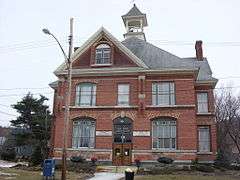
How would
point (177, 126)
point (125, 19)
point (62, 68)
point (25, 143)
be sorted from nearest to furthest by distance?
point (177, 126) → point (62, 68) → point (125, 19) → point (25, 143)

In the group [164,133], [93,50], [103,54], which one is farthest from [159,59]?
[164,133]

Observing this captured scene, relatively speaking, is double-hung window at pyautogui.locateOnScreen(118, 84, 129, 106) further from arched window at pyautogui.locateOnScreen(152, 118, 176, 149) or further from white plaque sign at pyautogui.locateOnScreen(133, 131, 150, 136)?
arched window at pyautogui.locateOnScreen(152, 118, 176, 149)

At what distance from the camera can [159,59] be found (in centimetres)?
3669

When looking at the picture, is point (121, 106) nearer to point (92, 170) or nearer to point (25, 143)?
point (92, 170)

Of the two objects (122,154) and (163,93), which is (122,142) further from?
(163,93)

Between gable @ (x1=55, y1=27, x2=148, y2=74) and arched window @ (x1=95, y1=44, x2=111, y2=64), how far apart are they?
46cm

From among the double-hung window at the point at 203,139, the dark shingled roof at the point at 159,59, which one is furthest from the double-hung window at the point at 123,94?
the double-hung window at the point at 203,139

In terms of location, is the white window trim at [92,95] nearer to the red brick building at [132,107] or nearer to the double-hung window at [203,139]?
the red brick building at [132,107]

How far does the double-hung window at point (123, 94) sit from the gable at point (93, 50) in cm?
214

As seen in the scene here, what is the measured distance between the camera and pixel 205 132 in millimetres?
36906

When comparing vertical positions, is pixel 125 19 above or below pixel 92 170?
above

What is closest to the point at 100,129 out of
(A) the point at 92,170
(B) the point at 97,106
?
(B) the point at 97,106

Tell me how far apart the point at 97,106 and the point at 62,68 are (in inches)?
214

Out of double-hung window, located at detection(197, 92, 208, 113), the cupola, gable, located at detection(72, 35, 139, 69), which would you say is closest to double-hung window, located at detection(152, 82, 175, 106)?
gable, located at detection(72, 35, 139, 69)
